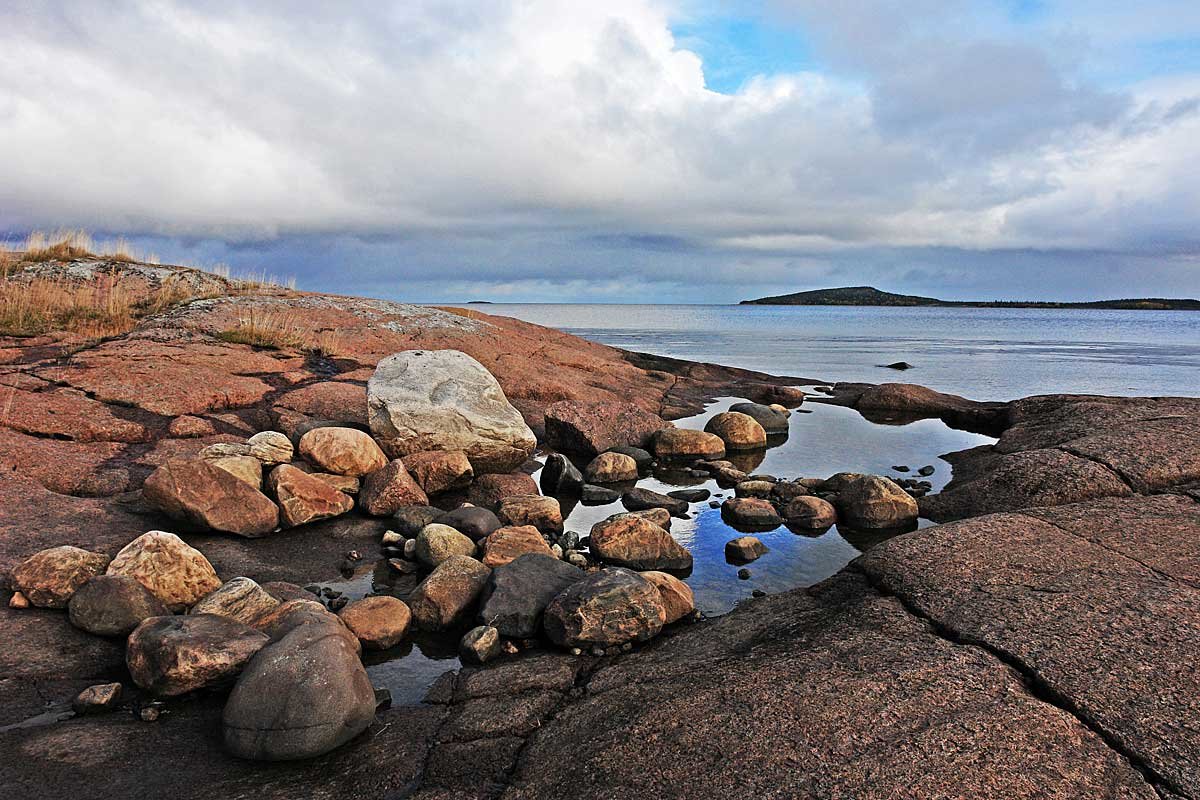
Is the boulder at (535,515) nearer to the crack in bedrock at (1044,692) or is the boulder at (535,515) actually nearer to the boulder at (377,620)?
the boulder at (377,620)

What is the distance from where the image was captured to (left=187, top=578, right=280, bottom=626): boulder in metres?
5.33

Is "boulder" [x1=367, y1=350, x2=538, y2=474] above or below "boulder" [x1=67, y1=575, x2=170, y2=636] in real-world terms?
above

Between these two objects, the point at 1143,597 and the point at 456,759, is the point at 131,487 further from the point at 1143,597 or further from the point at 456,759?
the point at 1143,597

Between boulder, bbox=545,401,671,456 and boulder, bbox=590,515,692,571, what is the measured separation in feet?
15.8

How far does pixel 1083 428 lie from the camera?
1048 centimetres

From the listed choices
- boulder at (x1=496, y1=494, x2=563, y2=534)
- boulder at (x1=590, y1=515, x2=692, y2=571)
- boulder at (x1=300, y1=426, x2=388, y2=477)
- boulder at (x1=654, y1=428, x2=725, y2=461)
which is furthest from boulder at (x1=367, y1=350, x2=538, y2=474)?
boulder at (x1=590, y1=515, x2=692, y2=571)

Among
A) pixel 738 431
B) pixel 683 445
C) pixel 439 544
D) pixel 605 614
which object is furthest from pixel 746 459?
pixel 605 614

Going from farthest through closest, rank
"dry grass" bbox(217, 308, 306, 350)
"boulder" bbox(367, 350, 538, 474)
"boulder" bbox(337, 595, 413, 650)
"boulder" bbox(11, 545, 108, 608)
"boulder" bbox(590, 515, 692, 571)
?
"dry grass" bbox(217, 308, 306, 350), "boulder" bbox(367, 350, 538, 474), "boulder" bbox(590, 515, 692, 571), "boulder" bbox(337, 595, 413, 650), "boulder" bbox(11, 545, 108, 608)

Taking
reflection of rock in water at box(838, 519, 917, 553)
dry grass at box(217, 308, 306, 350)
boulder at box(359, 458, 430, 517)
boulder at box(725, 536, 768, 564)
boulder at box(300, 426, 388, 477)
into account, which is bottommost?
reflection of rock in water at box(838, 519, 917, 553)

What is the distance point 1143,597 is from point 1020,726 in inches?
78.0

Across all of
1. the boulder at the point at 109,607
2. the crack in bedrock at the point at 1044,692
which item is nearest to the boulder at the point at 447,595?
the boulder at the point at 109,607

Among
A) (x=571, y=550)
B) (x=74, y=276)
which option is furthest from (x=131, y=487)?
(x=74, y=276)

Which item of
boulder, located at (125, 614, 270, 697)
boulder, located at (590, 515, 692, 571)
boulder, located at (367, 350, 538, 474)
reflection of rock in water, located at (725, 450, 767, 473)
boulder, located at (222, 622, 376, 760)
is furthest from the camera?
reflection of rock in water, located at (725, 450, 767, 473)

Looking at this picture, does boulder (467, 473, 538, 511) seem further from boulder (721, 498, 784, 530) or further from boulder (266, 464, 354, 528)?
boulder (721, 498, 784, 530)
